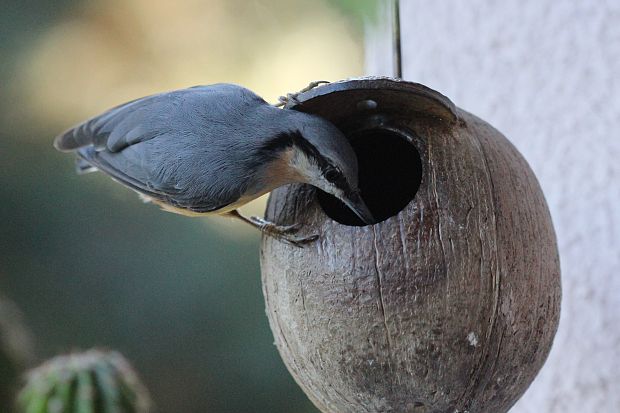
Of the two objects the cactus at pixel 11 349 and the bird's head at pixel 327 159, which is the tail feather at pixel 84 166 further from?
the cactus at pixel 11 349

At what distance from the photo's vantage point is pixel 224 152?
4.02 ft

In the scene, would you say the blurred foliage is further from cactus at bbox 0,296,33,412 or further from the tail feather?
cactus at bbox 0,296,33,412

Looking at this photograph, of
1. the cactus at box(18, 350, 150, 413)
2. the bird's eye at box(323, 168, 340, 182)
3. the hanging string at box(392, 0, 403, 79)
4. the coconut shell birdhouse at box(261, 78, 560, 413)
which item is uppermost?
the hanging string at box(392, 0, 403, 79)

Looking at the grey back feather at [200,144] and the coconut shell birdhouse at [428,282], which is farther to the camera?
the grey back feather at [200,144]

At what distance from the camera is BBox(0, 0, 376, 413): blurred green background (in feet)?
7.98

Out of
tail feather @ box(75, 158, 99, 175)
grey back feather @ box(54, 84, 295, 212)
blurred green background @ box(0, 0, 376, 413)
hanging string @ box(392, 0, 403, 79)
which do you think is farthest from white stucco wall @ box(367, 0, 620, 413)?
blurred green background @ box(0, 0, 376, 413)

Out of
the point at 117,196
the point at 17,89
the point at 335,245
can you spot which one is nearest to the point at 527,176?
the point at 335,245

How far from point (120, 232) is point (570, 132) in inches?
56.6

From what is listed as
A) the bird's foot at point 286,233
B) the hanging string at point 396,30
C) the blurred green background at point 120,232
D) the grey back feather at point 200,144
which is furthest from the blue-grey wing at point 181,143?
the blurred green background at point 120,232

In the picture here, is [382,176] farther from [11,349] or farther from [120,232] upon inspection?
[11,349]

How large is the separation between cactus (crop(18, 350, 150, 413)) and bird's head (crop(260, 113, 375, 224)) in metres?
0.68

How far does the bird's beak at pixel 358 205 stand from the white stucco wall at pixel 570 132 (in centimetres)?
41

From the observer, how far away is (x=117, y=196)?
249cm

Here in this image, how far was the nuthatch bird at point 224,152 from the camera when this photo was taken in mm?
1133
